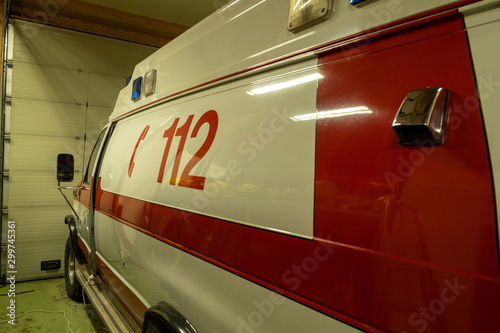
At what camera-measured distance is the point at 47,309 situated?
448cm

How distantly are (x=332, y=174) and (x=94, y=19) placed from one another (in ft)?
20.3

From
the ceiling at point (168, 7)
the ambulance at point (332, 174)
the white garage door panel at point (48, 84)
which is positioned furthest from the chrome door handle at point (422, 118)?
the white garage door panel at point (48, 84)

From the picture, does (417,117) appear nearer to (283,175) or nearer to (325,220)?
(325,220)

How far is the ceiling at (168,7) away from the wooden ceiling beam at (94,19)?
91 mm

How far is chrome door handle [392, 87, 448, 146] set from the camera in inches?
31.1

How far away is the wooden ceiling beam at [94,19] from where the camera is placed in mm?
5258

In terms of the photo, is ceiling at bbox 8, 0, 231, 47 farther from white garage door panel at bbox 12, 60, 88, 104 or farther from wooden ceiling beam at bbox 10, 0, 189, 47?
white garage door panel at bbox 12, 60, 88, 104

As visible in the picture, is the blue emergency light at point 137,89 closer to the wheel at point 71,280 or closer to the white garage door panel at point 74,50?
the wheel at point 71,280

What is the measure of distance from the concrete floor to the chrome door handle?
420 cm

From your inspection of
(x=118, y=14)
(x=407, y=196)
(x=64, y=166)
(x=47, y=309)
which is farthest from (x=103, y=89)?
(x=407, y=196)

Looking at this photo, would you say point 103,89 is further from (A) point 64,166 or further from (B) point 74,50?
(A) point 64,166

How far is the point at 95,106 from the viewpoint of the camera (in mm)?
6094

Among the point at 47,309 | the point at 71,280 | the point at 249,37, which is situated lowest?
the point at 47,309

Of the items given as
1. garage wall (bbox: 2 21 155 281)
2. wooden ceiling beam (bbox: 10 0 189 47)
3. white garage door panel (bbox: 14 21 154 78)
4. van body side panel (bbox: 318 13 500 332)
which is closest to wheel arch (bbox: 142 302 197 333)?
van body side panel (bbox: 318 13 500 332)
